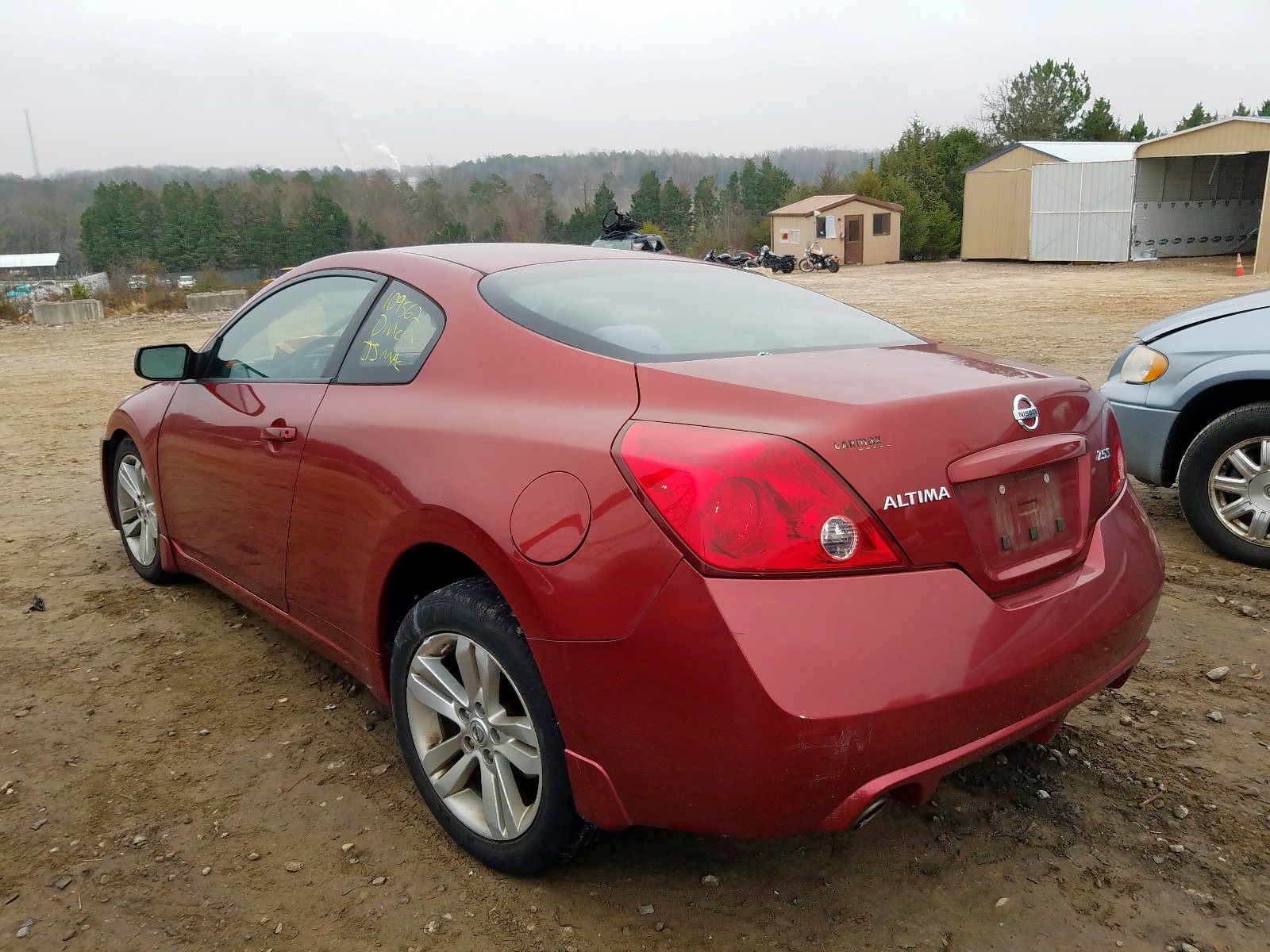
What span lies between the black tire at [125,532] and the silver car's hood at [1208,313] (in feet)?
15.2

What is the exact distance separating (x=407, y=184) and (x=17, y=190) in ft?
97.0

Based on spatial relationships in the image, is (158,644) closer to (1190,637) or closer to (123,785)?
(123,785)

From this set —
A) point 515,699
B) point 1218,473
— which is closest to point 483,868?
point 515,699

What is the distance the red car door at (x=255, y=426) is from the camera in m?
3.00

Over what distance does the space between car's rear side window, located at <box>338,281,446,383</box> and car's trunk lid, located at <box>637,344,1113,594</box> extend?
788mm

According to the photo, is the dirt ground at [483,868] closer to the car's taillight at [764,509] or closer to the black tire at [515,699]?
the black tire at [515,699]

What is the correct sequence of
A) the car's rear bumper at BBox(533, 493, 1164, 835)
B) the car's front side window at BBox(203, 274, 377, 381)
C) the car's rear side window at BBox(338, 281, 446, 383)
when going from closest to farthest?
1. the car's rear bumper at BBox(533, 493, 1164, 835)
2. the car's rear side window at BBox(338, 281, 446, 383)
3. the car's front side window at BBox(203, 274, 377, 381)

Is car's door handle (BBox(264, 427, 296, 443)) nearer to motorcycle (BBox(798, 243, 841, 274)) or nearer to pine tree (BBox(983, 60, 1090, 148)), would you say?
motorcycle (BBox(798, 243, 841, 274))

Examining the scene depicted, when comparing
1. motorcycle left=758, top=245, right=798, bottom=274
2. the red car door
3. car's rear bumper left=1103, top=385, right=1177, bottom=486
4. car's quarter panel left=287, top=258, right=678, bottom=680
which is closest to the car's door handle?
the red car door

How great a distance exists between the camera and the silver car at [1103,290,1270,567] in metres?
4.24

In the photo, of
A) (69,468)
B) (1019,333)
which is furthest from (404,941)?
(1019,333)

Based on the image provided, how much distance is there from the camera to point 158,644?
3836 mm

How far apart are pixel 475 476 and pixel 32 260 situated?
71.5m

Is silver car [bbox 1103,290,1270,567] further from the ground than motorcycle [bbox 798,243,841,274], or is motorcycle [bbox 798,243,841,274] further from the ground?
silver car [bbox 1103,290,1270,567]
